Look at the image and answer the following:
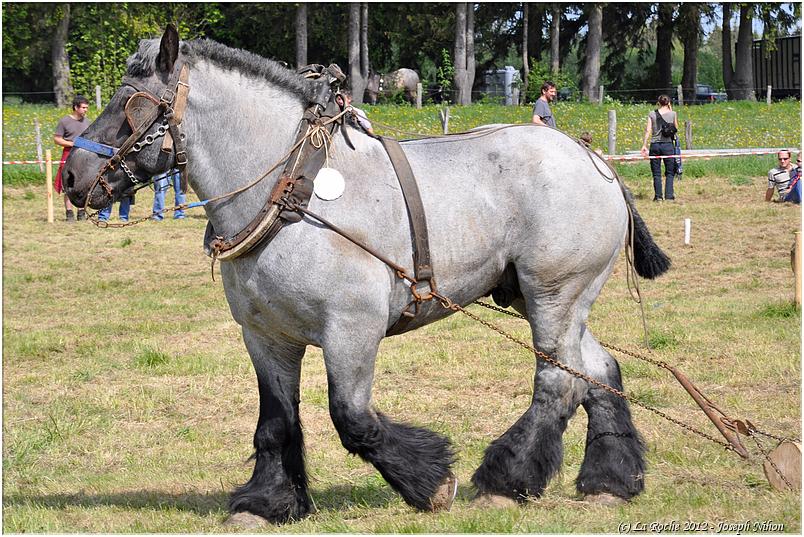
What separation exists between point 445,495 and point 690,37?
39087 millimetres

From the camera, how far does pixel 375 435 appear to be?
197 inches

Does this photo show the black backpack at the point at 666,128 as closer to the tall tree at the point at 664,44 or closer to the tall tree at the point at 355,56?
the tall tree at the point at 355,56

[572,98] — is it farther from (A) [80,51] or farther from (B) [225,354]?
(B) [225,354]

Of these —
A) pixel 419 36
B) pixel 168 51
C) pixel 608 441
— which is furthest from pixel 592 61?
pixel 168 51

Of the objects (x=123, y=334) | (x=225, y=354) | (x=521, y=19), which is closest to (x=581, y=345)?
(x=225, y=354)

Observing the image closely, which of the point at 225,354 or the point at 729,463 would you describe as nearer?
the point at 729,463

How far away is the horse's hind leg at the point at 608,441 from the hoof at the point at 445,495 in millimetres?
786

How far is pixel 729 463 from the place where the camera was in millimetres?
6012

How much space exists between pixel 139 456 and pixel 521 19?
40.9m

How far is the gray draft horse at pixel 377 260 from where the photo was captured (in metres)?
4.86

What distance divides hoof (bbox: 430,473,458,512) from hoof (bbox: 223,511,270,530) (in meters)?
0.82

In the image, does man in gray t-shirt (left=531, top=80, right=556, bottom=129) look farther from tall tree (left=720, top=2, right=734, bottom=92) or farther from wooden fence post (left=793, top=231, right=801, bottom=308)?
tall tree (left=720, top=2, right=734, bottom=92)

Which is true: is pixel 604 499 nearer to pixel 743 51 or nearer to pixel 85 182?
pixel 85 182

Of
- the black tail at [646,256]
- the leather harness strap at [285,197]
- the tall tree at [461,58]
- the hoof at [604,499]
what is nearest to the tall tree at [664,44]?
the tall tree at [461,58]
